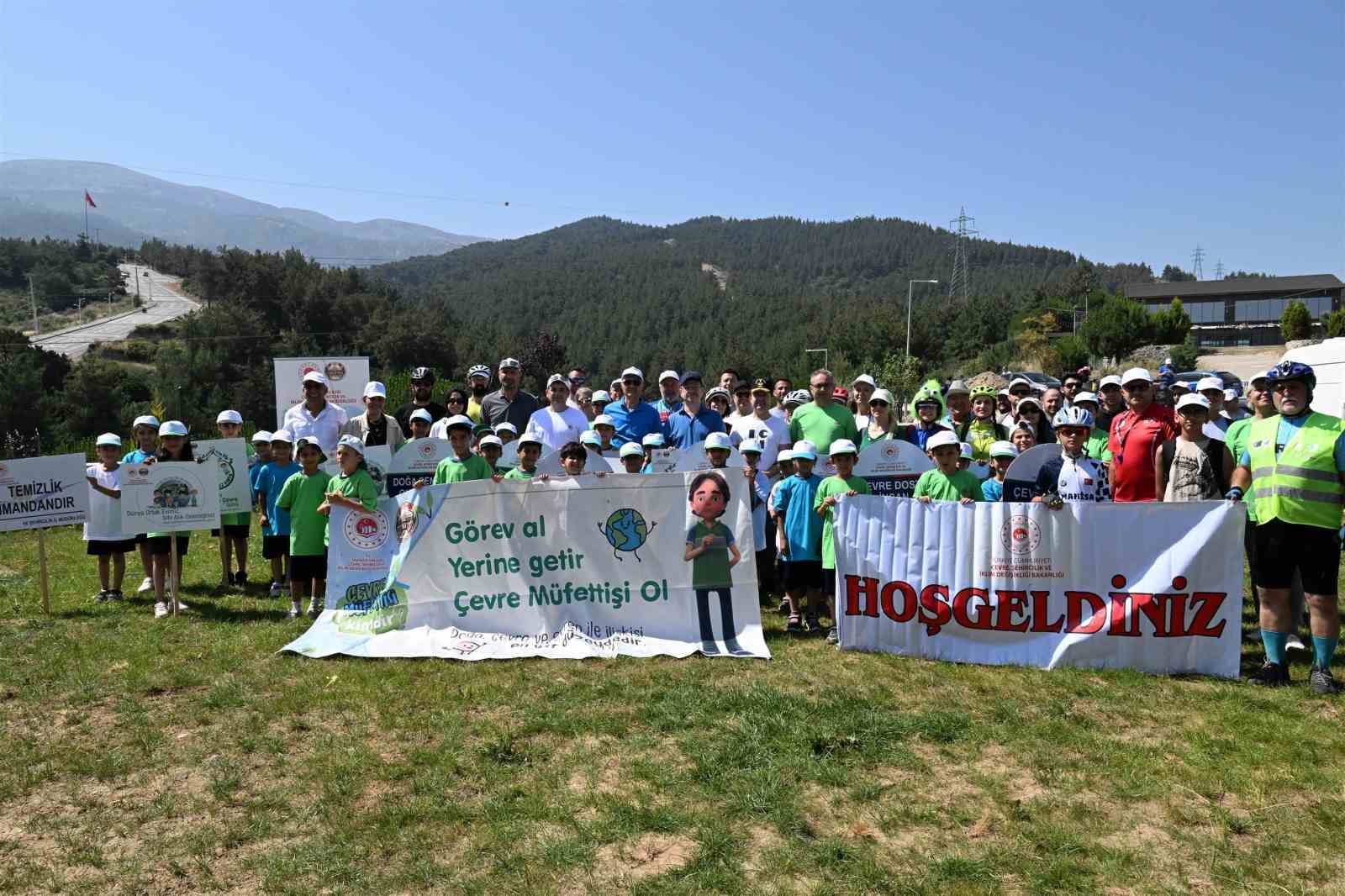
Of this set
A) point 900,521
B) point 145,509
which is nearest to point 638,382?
point 900,521

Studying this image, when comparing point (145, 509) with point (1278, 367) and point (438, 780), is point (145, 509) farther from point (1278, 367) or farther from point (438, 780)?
point (1278, 367)

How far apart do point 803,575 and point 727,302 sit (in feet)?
474

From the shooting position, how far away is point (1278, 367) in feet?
20.3

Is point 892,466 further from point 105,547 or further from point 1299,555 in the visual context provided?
point 105,547

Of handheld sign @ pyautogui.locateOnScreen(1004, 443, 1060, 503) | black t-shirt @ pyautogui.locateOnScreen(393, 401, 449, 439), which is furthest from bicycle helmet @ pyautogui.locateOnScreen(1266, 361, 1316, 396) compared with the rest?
black t-shirt @ pyautogui.locateOnScreen(393, 401, 449, 439)

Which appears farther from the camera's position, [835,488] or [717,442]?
[717,442]

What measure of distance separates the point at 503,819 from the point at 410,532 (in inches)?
150

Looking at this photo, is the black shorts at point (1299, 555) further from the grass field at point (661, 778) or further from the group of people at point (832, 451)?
the grass field at point (661, 778)

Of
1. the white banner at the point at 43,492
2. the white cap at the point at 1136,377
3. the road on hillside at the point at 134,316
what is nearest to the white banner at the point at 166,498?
the white banner at the point at 43,492

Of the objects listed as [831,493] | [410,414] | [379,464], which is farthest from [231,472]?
[831,493]

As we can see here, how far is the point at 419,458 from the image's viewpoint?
359 inches

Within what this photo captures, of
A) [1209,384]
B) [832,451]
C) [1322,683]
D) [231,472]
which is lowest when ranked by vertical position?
[1322,683]

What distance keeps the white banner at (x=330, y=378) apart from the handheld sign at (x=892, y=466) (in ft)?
31.8

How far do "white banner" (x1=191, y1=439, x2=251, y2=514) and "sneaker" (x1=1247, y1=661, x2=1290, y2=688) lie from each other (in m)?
10.0
